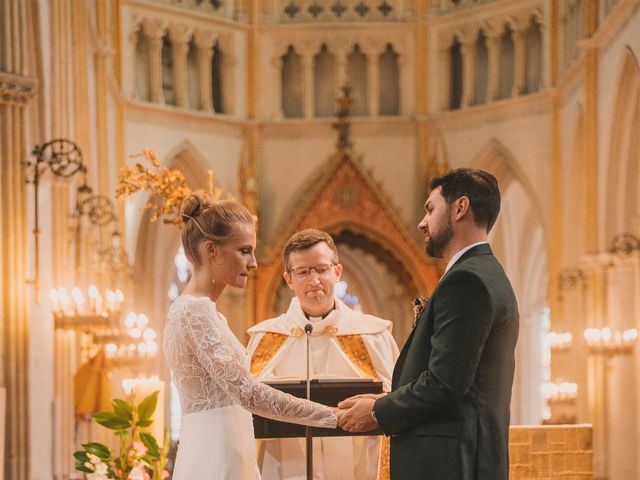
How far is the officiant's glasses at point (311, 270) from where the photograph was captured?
623 centimetres

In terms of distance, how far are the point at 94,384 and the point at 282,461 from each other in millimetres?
7610

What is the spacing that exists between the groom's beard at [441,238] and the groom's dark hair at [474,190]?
3.0 inches

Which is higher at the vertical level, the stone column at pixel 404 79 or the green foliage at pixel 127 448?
the stone column at pixel 404 79

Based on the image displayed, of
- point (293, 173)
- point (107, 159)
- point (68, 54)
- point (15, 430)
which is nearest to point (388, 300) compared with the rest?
point (293, 173)

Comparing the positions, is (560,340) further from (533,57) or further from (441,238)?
(441,238)

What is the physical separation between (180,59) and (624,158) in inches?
327

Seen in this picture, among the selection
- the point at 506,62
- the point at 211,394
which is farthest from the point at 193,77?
the point at 211,394

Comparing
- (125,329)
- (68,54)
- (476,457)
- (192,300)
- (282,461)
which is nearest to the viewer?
(476,457)

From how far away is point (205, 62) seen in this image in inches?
883

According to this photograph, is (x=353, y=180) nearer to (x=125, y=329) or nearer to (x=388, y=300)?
(x=388, y=300)

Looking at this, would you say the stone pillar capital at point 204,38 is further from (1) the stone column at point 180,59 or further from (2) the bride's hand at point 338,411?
(2) the bride's hand at point 338,411

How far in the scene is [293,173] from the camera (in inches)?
890

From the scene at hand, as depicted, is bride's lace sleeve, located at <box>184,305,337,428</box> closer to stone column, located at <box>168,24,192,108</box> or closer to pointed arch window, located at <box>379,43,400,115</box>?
stone column, located at <box>168,24,192,108</box>

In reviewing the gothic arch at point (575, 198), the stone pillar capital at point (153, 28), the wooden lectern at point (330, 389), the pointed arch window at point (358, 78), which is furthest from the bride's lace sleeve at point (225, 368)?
the pointed arch window at point (358, 78)
